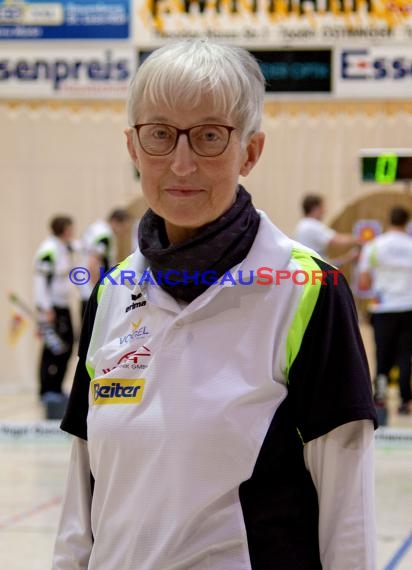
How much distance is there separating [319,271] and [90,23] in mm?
9079

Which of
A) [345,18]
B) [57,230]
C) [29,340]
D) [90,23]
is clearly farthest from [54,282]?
[345,18]

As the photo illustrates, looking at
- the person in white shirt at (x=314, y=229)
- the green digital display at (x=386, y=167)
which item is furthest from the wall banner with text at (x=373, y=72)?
the green digital display at (x=386, y=167)

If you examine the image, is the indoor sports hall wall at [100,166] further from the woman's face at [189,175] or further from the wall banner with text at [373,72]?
the woman's face at [189,175]

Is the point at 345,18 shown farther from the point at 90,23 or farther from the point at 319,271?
the point at 319,271

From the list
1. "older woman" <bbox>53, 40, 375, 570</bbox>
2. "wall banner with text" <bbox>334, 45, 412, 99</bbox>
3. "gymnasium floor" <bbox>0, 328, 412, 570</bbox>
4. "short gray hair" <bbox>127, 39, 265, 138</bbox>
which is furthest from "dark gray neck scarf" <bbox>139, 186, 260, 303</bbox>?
"wall banner with text" <bbox>334, 45, 412, 99</bbox>

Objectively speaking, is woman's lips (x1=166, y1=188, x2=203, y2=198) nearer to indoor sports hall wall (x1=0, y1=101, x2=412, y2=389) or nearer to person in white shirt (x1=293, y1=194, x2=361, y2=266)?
person in white shirt (x1=293, y1=194, x2=361, y2=266)

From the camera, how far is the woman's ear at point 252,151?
146 centimetres

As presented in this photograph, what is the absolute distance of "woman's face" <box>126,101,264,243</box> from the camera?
1379 millimetres

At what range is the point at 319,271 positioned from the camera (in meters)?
1.42

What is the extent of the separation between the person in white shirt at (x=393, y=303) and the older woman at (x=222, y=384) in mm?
7011

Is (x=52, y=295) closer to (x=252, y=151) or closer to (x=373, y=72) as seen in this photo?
→ (x=373, y=72)

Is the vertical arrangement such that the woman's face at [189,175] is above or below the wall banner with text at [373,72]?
above

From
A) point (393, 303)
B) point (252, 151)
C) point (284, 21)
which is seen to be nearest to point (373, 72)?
point (284, 21)

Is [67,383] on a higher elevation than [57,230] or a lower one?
lower
